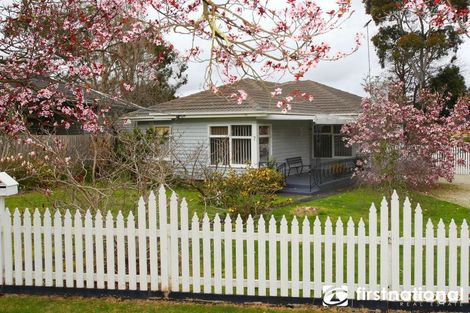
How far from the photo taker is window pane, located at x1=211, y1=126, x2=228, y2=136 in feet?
61.0

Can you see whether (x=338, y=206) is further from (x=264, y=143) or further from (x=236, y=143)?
(x=236, y=143)

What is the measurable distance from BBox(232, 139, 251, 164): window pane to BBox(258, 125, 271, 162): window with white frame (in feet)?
1.73

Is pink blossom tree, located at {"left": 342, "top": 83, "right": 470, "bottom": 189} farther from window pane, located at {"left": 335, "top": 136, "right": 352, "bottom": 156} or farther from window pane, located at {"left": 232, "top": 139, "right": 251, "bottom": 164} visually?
window pane, located at {"left": 335, "top": 136, "right": 352, "bottom": 156}

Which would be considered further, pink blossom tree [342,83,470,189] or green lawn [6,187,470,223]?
pink blossom tree [342,83,470,189]

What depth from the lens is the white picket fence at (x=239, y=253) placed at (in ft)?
17.6

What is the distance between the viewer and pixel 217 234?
5668 millimetres

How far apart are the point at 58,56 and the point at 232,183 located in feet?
17.5

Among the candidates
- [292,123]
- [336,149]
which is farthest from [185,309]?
[336,149]

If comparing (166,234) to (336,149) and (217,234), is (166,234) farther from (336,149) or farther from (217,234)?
(336,149)

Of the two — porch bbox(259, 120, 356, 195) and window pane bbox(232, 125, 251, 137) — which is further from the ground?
window pane bbox(232, 125, 251, 137)

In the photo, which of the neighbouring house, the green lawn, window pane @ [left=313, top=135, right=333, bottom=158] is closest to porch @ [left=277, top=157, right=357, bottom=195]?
the neighbouring house

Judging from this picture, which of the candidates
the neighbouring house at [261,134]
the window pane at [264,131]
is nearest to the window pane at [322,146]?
the neighbouring house at [261,134]

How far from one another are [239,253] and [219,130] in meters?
13.4

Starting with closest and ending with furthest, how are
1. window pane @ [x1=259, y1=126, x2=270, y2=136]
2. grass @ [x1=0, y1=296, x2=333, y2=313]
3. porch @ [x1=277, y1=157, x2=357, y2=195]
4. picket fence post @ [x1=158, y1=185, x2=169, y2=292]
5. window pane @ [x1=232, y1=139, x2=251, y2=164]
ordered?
1. grass @ [x1=0, y1=296, x2=333, y2=313]
2. picket fence post @ [x1=158, y1=185, x2=169, y2=292]
3. porch @ [x1=277, y1=157, x2=357, y2=195]
4. window pane @ [x1=232, y1=139, x2=251, y2=164]
5. window pane @ [x1=259, y1=126, x2=270, y2=136]
